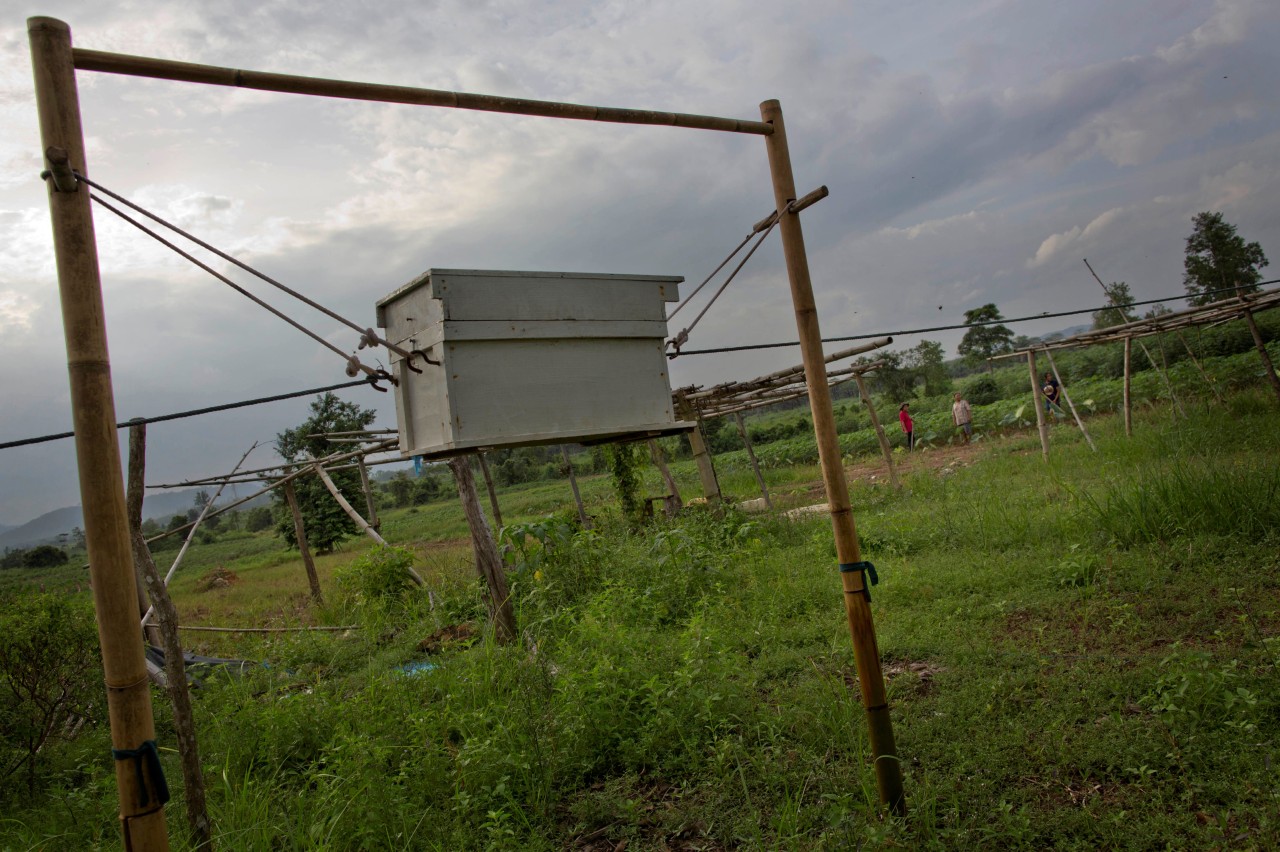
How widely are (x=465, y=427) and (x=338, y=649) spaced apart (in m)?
5.76

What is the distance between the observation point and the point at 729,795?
376 centimetres

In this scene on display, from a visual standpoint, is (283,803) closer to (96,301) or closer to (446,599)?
(96,301)

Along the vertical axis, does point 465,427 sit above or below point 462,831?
above

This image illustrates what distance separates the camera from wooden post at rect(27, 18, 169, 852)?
199cm

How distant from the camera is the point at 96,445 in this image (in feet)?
6.57

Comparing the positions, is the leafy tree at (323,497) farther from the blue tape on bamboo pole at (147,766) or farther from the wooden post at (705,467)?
the blue tape on bamboo pole at (147,766)

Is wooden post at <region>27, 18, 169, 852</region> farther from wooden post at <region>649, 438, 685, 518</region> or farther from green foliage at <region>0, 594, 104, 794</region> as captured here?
wooden post at <region>649, 438, 685, 518</region>

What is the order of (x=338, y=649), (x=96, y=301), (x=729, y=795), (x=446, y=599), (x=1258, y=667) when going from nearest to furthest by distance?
(x=96, y=301)
(x=729, y=795)
(x=1258, y=667)
(x=338, y=649)
(x=446, y=599)

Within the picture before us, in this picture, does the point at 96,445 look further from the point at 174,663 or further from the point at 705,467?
the point at 705,467

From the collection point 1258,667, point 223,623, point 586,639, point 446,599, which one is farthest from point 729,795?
point 223,623

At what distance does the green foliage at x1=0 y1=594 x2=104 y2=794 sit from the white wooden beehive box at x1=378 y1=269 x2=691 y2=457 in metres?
4.13

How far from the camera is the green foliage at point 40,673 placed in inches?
208

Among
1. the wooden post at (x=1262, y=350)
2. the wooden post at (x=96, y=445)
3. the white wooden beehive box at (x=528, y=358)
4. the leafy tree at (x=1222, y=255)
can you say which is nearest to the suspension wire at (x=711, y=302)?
the white wooden beehive box at (x=528, y=358)

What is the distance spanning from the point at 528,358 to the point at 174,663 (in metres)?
2.28
